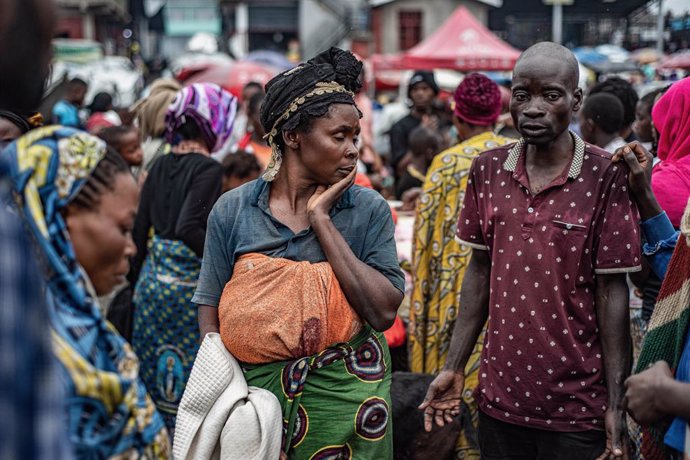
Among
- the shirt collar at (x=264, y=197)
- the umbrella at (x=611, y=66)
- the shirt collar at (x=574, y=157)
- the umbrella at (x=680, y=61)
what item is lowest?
the umbrella at (x=611, y=66)

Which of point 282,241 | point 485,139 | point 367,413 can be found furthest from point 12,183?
point 485,139

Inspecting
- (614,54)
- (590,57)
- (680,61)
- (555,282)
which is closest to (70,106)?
(555,282)

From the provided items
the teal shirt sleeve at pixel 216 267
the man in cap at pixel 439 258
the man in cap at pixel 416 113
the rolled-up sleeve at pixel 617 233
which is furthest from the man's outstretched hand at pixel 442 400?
the man in cap at pixel 416 113

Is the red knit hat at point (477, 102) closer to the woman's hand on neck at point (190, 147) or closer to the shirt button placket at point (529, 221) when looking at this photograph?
the woman's hand on neck at point (190, 147)

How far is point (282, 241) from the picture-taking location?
10.2 ft

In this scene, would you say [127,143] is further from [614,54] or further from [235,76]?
[614,54]

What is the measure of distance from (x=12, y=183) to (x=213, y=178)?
321 cm

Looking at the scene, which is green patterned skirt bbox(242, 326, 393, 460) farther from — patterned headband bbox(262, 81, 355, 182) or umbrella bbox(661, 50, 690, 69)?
umbrella bbox(661, 50, 690, 69)

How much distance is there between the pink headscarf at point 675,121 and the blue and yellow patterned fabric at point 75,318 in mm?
2645

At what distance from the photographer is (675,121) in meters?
3.81

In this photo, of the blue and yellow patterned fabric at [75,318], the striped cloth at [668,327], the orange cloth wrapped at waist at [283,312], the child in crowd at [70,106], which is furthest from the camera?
the child in crowd at [70,106]

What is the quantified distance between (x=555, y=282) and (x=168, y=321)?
2.48 metres

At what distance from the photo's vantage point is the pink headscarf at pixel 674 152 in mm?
3646

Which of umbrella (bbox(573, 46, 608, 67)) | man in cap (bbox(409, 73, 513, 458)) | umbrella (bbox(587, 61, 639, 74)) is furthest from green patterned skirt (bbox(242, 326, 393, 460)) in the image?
umbrella (bbox(573, 46, 608, 67))
